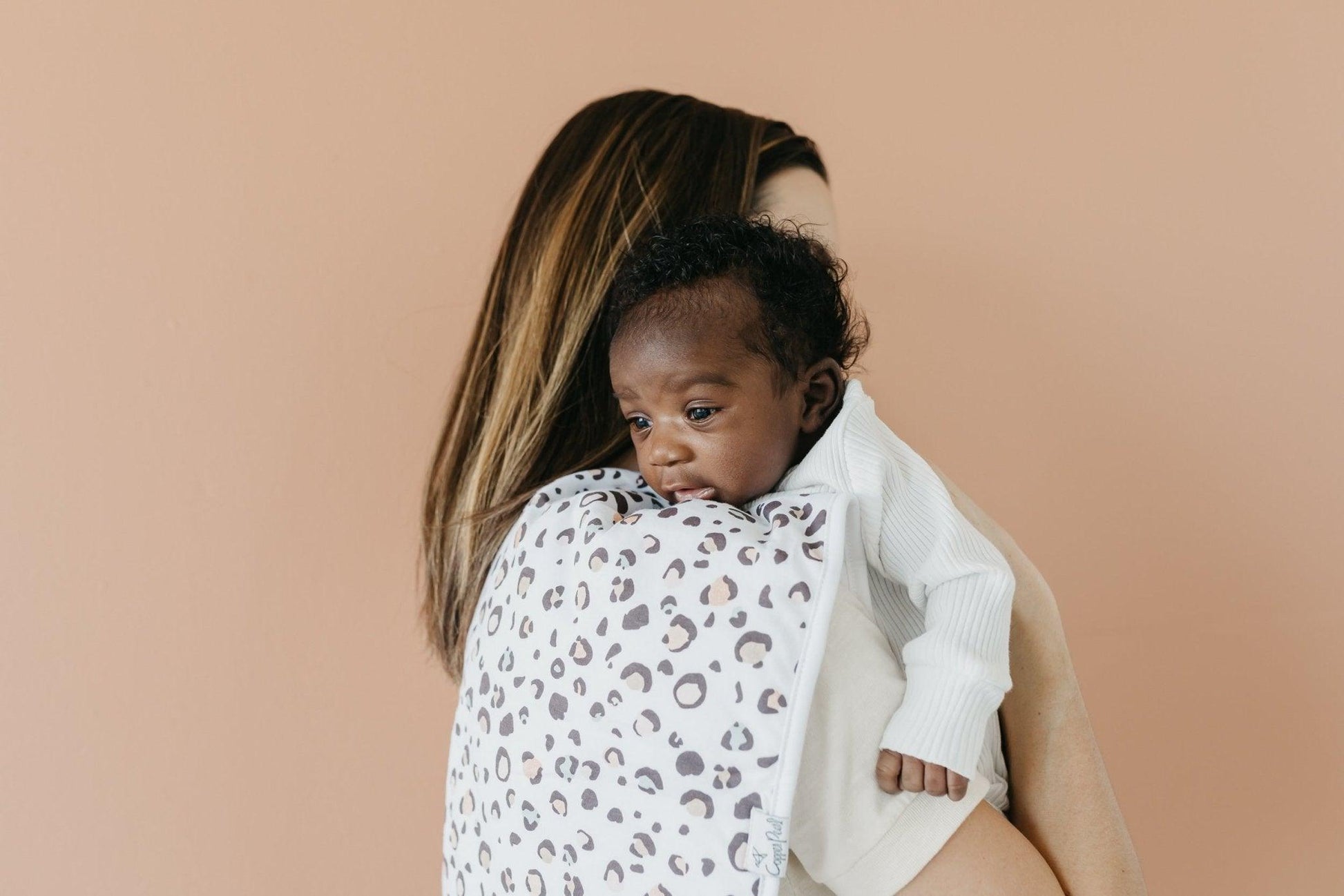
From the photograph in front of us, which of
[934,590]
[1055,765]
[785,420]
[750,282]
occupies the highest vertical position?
[750,282]

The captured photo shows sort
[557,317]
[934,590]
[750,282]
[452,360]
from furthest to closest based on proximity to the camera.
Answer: [452,360] → [557,317] → [750,282] → [934,590]

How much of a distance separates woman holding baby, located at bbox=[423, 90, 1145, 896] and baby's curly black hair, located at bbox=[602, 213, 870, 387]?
106 millimetres

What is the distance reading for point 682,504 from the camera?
3.02 feet

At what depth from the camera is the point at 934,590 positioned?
3.14 feet

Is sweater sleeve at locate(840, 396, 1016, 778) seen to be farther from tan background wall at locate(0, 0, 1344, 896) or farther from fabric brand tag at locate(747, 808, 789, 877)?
tan background wall at locate(0, 0, 1344, 896)

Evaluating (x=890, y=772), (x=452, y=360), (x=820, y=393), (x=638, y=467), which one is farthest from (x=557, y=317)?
(x=890, y=772)

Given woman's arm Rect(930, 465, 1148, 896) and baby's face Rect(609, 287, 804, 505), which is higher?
baby's face Rect(609, 287, 804, 505)

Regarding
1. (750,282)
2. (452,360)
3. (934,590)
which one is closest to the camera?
(934,590)

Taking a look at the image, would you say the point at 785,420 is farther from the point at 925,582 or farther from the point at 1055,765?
the point at 1055,765

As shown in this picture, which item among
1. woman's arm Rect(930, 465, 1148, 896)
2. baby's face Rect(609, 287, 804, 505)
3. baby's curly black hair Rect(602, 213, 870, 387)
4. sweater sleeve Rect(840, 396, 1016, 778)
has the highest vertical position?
baby's curly black hair Rect(602, 213, 870, 387)

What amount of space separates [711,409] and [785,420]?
2.9 inches

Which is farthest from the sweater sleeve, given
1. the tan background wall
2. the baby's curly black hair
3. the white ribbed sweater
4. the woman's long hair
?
the tan background wall

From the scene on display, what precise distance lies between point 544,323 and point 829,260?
30cm

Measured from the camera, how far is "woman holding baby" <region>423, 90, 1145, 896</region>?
831 millimetres
